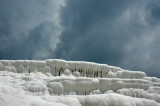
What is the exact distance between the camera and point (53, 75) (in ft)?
80.7

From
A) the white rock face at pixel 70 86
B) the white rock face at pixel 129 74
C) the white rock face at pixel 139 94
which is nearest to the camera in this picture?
the white rock face at pixel 70 86

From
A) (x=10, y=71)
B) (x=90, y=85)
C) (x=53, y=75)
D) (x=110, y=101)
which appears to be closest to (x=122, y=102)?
(x=110, y=101)

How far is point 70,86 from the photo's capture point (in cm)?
1892

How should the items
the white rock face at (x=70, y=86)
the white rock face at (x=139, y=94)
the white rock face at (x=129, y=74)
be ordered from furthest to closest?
the white rock face at (x=129, y=74) → the white rock face at (x=139, y=94) → the white rock face at (x=70, y=86)

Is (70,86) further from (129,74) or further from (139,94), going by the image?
(129,74)

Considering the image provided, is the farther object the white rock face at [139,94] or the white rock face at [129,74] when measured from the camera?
the white rock face at [129,74]

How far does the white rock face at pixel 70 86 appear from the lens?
13.6m

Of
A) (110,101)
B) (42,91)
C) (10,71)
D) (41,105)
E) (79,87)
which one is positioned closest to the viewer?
(41,105)

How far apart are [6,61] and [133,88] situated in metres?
11.5

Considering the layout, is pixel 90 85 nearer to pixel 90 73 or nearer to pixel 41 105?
pixel 90 73

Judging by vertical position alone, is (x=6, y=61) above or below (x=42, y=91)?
above

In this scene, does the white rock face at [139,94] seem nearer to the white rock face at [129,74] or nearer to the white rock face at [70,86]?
the white rock face at [70,86]

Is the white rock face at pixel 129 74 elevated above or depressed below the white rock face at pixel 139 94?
above

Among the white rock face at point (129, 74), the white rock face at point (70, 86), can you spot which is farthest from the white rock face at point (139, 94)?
the white rock face at point (129, 74)
